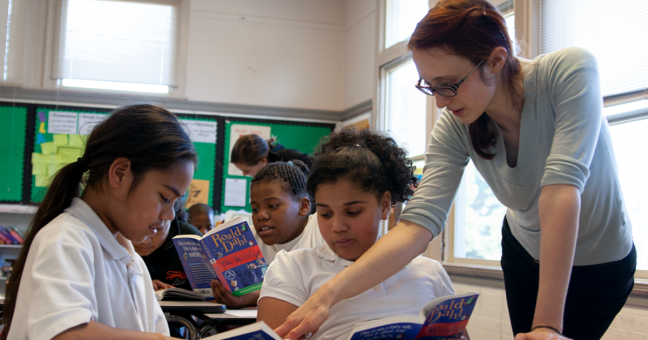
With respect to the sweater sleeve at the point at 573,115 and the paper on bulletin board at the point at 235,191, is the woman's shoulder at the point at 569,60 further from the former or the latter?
the paper on bulletin board at the point at 235,191

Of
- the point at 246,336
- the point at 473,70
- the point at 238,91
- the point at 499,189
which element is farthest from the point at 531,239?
the point at 238,91

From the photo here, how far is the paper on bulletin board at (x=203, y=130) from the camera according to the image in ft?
15.2

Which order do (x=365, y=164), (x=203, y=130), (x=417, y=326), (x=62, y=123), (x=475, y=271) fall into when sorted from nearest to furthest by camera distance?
1. (x=417, y=326)
2. (x=365, y=164)
3. (x=475, y=271)
4. (x=62, y=123)
5. (x=203, y=130)

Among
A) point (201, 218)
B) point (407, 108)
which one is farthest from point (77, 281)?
point (407, 108)

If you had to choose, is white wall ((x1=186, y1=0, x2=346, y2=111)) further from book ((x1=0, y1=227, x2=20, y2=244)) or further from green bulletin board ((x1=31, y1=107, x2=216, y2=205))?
book ((x1=0, y1=227, x2=20, y2=244))

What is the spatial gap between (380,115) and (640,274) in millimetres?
2309

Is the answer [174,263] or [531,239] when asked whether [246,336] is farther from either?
[174,263]

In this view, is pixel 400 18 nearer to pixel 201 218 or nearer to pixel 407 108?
pixel 407 108

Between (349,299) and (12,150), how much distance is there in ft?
13.7

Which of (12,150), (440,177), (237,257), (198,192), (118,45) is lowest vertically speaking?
(237,257)

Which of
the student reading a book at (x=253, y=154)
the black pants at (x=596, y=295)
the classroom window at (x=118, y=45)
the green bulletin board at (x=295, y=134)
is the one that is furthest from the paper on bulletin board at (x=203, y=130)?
the black pants at (x=596, y=295)

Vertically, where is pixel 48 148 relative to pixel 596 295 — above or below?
above

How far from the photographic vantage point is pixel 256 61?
194 inches

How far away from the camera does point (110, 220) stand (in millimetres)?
1036
